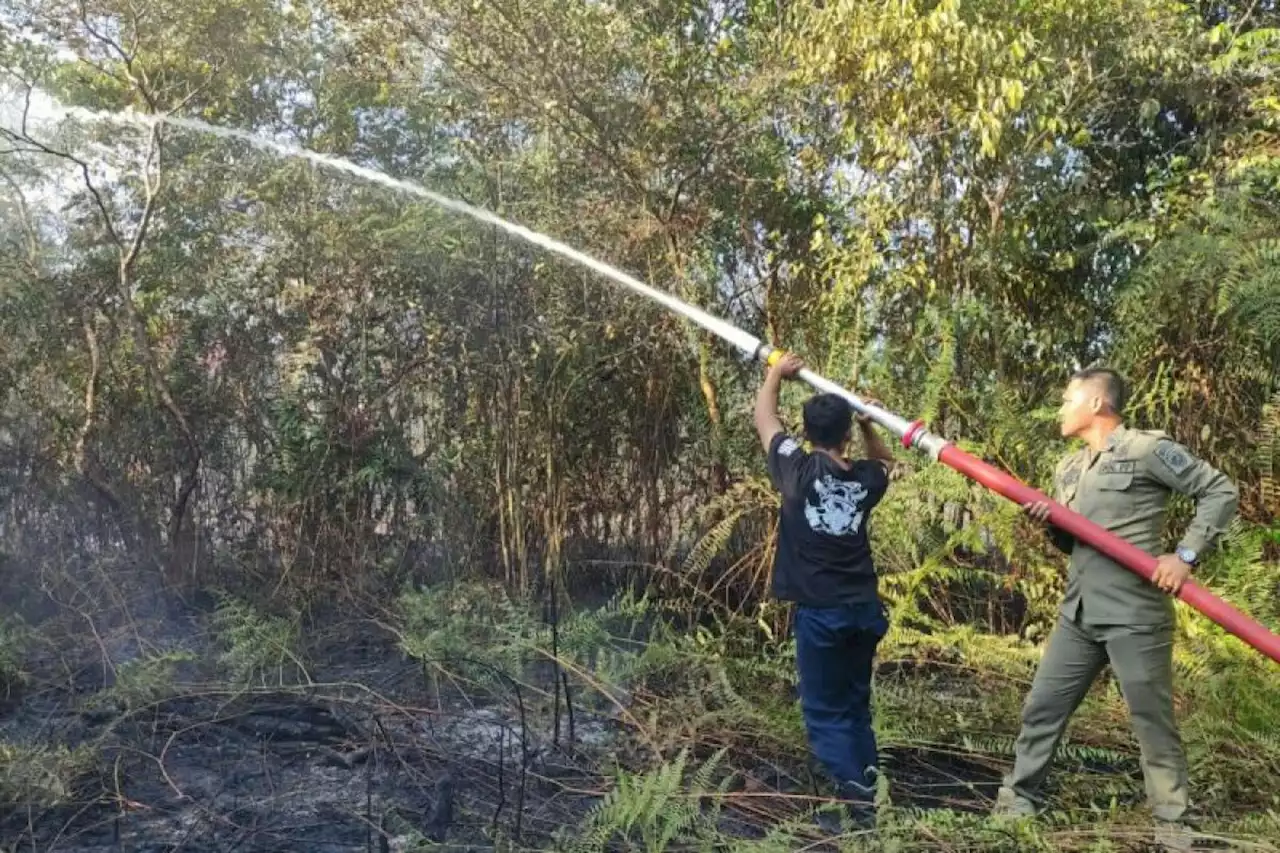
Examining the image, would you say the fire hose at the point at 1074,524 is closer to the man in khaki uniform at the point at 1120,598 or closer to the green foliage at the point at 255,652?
the man in khaki uniform at the point at 1120,598

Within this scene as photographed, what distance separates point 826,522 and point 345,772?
1.93 meters

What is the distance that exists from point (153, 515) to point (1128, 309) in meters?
5.38

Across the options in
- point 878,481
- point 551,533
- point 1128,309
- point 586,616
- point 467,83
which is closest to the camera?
point 878,481

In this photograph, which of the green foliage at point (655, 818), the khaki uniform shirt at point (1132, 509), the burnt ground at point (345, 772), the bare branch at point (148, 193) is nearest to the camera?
the green foliage at point (655, 818)

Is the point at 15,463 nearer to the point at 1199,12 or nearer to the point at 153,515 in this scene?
the point at 153,515

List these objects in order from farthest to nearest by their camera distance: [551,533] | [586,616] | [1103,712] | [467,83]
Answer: [551,533] < [467,83] < [586,616] < [1103,712]

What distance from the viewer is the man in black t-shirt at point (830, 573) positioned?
3250 mm

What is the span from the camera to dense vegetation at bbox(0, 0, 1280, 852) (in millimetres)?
4391

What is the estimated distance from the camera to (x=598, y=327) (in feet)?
18.2

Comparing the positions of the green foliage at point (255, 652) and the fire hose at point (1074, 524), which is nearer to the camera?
the fire hose at point (1074, 524)

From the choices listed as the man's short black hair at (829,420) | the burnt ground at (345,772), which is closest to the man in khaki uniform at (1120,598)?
the burnt ground at (345,772)

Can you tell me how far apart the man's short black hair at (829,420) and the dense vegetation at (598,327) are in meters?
1.22

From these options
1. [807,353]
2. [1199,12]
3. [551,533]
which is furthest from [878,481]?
[1199,12]

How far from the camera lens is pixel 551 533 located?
5.57m
